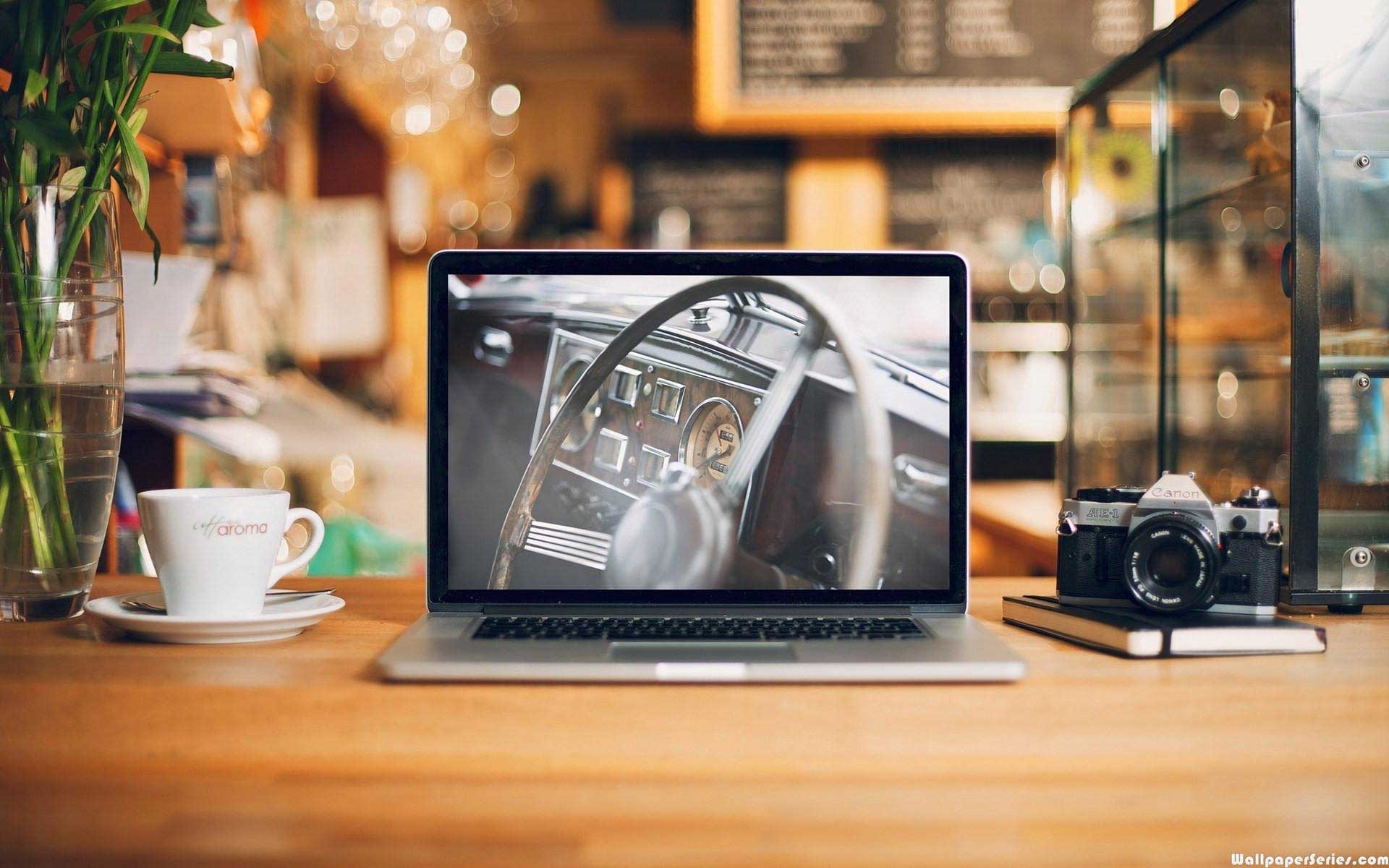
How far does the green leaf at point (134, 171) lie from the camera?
28.6 inches

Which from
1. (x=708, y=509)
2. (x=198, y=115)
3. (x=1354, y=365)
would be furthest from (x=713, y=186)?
(x=708, y=509)

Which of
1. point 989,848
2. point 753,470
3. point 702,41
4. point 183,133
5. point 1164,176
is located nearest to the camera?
point 989,848

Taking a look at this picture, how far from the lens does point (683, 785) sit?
1.55 ft

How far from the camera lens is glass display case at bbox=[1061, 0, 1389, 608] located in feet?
2.75

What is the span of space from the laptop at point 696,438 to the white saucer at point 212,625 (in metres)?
0.09

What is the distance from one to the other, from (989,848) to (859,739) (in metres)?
0.08

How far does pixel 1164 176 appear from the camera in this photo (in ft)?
4.18

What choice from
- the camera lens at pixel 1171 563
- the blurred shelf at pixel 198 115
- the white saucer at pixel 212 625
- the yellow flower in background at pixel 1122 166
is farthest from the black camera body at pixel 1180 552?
the blurred shelf at pixel 198 115

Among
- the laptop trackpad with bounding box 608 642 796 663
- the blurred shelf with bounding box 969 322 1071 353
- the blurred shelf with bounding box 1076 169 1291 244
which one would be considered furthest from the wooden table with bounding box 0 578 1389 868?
the blurred shelf with bounding box 969 322 1071 353

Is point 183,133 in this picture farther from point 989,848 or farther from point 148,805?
point 989,848

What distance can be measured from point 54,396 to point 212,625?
9.0 inches

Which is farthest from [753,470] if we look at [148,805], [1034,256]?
[1034,256]

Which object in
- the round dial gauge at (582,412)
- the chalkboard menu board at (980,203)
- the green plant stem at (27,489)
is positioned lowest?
the green plant stem at (27,489)

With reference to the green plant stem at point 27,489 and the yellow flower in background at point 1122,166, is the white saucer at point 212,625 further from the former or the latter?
the yellow flower in background at point 1122,166
